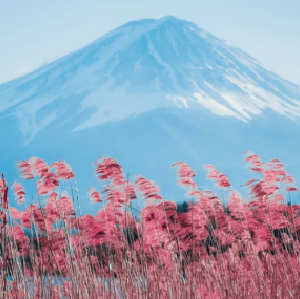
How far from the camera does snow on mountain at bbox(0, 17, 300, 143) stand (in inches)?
2013

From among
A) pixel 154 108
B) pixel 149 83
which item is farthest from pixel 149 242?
pixel 149 83

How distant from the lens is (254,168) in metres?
3.33

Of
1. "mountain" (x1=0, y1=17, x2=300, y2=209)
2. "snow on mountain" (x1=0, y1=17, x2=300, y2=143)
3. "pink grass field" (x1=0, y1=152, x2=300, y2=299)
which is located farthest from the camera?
"snow on mountain" (x1=0, y1=17, x2=300, y2=143)

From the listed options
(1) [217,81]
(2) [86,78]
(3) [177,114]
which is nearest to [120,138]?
(3) [177,114]

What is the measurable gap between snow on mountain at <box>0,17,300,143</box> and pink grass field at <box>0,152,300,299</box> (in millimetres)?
43194

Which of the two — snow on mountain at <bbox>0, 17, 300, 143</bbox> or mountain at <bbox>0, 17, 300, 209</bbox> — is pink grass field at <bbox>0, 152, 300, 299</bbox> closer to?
mountain at <bbox>0, 17, 300, 209</bbox>

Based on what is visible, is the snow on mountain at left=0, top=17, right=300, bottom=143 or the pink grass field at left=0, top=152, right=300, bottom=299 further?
the snow on mountain at left=0, top=17, right=300, bottom=143

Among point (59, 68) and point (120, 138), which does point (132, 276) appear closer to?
point (120, 138)

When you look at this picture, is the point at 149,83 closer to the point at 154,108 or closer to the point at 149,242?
the point at 154,108

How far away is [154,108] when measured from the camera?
5241cm

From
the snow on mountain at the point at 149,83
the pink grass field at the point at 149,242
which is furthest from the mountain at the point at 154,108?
the pink grass field at the point at 149,242

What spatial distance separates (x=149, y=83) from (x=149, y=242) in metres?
53.1

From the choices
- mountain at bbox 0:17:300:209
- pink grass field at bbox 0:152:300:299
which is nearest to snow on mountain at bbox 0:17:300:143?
mountain at bbox 0:17:300:209

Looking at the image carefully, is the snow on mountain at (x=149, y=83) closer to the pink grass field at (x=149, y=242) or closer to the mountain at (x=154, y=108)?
the mountain at (x=154, y=108)
